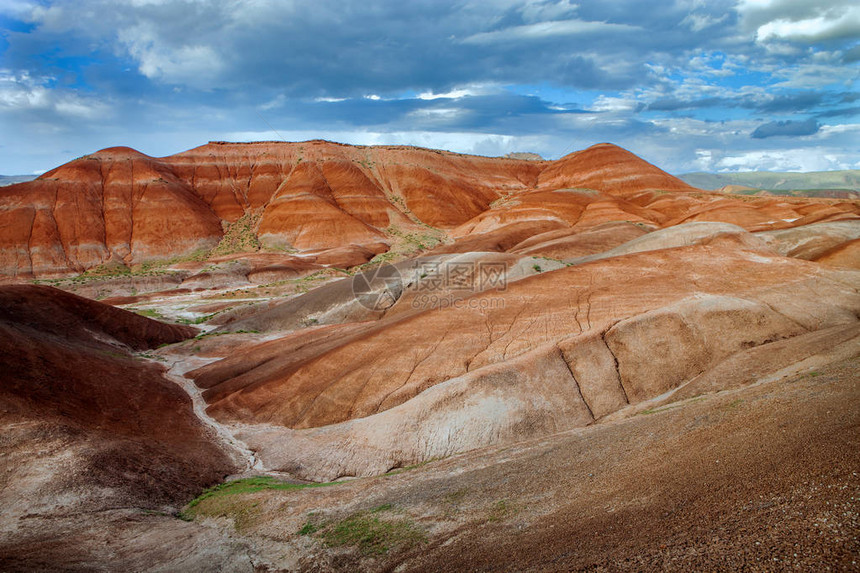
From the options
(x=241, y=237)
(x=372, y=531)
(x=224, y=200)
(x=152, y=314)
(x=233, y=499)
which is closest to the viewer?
(x=372, y=531)

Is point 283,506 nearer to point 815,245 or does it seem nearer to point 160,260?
point 815,245

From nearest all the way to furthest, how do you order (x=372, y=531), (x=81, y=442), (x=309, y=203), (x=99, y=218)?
(x=372, y=531)
(x=81, y=442)
(x=99, y=218)
(x=309, y=203)

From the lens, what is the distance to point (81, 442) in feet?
47.3

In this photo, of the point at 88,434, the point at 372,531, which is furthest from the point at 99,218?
the point at 372,531

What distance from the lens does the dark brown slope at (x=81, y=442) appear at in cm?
1162

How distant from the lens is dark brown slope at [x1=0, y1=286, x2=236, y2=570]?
1162 centimetres

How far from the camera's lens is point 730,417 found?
9.87 metres

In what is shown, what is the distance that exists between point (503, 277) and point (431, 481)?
828 inches

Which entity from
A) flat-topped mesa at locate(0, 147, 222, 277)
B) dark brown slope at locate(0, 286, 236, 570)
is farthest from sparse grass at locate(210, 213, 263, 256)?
dark brown slope at locate(0, 286, 236, 570)

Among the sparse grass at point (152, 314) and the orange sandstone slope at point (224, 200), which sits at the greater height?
the orange sandstone slope at point (224, 200)

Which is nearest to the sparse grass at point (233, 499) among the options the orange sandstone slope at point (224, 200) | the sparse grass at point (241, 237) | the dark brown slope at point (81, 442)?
the dark brown slope at point (81, 442)

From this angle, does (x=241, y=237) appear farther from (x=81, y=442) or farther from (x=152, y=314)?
(x=81, y=442)

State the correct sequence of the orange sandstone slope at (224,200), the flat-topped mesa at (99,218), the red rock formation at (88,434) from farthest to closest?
the orange sandstone slope at (224,200)
the flat-topped mesa at (99,218)
the red rock formation at (88,434)

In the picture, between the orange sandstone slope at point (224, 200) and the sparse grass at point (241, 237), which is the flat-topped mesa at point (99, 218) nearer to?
the orange sandstone slope at point (224, 200)
